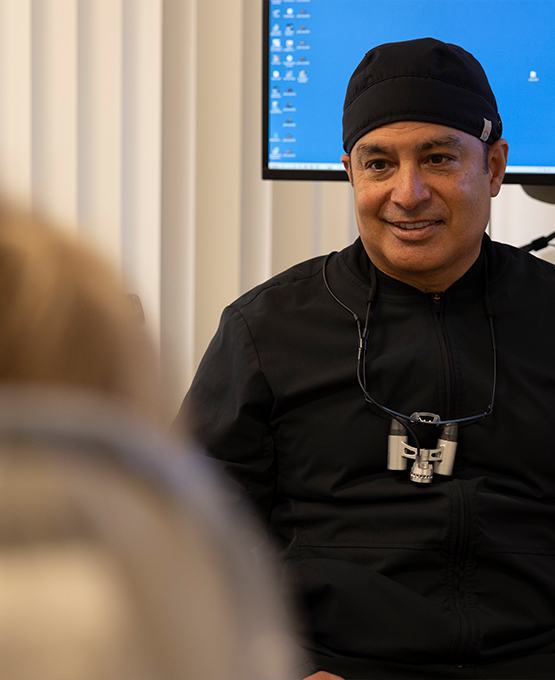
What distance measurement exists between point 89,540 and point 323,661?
136cm

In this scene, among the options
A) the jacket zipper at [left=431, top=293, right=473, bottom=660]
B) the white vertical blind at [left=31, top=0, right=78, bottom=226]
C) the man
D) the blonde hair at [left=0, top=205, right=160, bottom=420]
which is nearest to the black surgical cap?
the man

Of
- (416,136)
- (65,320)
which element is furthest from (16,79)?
(65,320)

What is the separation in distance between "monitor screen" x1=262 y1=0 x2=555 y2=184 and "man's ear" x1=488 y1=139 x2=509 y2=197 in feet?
0.90

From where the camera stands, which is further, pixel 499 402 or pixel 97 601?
pixel 499 402

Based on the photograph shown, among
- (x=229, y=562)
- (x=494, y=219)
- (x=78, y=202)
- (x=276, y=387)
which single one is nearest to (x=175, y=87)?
(x=78, y=202)

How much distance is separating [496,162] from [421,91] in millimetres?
217

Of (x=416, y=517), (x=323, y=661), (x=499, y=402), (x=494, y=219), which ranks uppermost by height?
(x=494, y=219)

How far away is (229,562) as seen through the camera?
0.40 meters

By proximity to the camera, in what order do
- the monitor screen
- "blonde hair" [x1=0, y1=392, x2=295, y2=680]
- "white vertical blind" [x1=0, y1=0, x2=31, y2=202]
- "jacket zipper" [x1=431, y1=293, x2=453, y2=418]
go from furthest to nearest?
"white vertical blind" [x1=0, y1=0, x2=31, y2=202] < the monitor screen < "jacket zipper" [x1=431, y1=293, x2=453, y2=418] < "blonde hair" [x1=0, y1=392, x2=295, y2=680]

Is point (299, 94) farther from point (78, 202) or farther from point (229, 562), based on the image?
point (229, 562)

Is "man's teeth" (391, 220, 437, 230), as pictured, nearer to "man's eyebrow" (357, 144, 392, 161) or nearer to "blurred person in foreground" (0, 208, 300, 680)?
"man's eyebrow" (357, 144, 392, 161)

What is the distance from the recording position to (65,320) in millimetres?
445

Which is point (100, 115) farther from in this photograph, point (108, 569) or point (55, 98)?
point (108, 569)

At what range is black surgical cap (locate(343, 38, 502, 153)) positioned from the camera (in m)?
1.80
